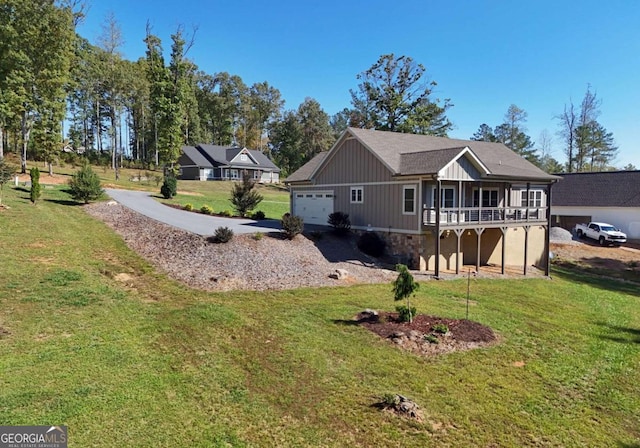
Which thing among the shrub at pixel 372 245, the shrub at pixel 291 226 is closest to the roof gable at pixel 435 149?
the shrub at pixel 372 245

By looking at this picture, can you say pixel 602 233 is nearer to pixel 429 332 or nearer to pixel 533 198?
pixel 533 198

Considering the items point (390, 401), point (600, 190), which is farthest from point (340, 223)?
point (600, 190)

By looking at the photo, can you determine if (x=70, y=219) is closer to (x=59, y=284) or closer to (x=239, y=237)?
(x=239, y=237)

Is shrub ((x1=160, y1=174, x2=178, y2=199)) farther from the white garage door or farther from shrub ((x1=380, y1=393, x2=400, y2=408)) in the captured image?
shrub ((x1=380, y1=393, x2=400, y2=408))

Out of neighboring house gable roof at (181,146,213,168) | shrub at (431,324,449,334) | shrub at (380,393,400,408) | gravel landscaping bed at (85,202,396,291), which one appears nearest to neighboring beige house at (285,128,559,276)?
gravel landscaping bed at (85,202,396,291)

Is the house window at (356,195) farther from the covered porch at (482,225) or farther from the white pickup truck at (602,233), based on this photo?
the white pickup truck at (602,233)
